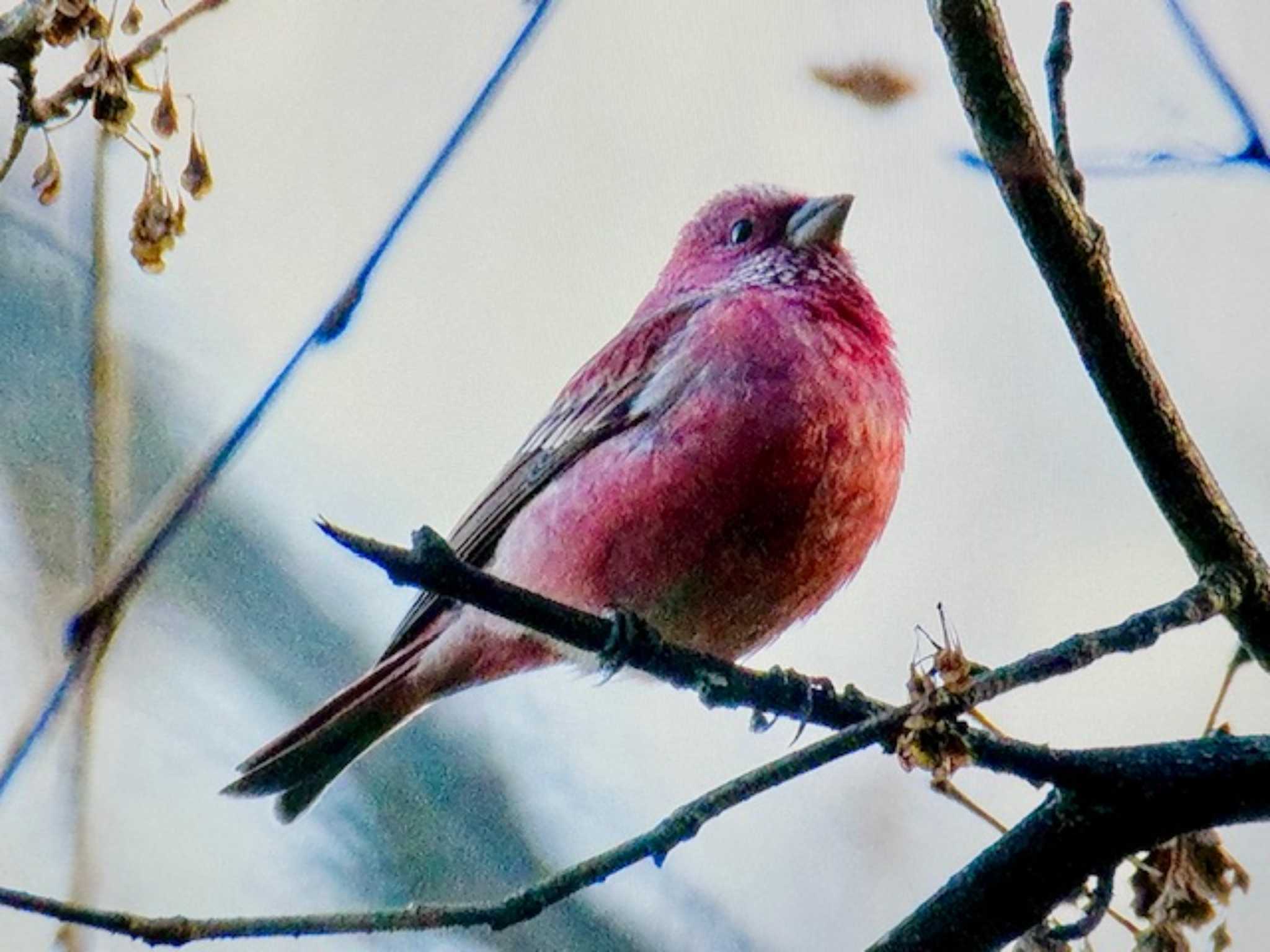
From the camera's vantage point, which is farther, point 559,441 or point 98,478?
point 559,441

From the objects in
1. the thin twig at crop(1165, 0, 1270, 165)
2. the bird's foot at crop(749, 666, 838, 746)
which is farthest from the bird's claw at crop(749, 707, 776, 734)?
the thin twig at crop(1165, 0, 1270, 165)

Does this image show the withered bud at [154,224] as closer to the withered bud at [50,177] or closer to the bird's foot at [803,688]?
the withered bud at [50,177]

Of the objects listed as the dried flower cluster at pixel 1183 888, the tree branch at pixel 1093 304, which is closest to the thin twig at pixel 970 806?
the dried flower cluster at pixel 1183 888

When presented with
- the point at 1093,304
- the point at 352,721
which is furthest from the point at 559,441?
the point at 1093,304

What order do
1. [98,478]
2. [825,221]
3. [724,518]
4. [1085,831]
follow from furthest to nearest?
[825,221] → [724,518] → [98,478] → [1085,831]

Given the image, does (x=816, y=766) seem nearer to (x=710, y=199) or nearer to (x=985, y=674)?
(x=985, y=674)

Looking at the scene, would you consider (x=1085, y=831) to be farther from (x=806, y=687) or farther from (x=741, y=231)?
(x=741, y=231)

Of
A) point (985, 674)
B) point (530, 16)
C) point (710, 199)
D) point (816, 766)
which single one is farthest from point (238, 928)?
point (710, 199)
